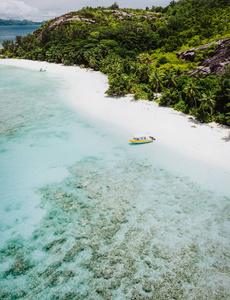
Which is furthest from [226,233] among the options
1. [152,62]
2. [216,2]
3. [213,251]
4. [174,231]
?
[216,2]

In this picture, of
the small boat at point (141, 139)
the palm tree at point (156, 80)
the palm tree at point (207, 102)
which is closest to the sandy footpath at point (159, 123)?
the small boat at point (141, 139)

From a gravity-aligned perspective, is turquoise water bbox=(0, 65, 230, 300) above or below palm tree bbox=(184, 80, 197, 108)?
below

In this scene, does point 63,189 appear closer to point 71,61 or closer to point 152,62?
point 152,62

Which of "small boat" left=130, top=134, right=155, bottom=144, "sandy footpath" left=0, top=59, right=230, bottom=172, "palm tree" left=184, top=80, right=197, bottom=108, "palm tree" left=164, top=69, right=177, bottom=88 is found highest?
"palm tree" left=164, top=69, right=177, bottom=88

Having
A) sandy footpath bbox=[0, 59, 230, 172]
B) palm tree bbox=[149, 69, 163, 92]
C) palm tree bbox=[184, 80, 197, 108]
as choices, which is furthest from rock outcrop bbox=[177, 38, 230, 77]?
sandy footpath bbox=[0, 59, 230, 172]

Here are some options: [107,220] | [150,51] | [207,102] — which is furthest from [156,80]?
[150,51]

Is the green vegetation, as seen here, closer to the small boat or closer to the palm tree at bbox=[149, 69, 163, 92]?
the palm tree at bbox=[149, 69, 163, 92]

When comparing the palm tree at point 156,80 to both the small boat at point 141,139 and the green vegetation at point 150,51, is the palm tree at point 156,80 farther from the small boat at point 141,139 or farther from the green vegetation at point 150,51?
the small boat at point 141,139

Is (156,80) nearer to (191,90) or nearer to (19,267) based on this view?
(191,90)
